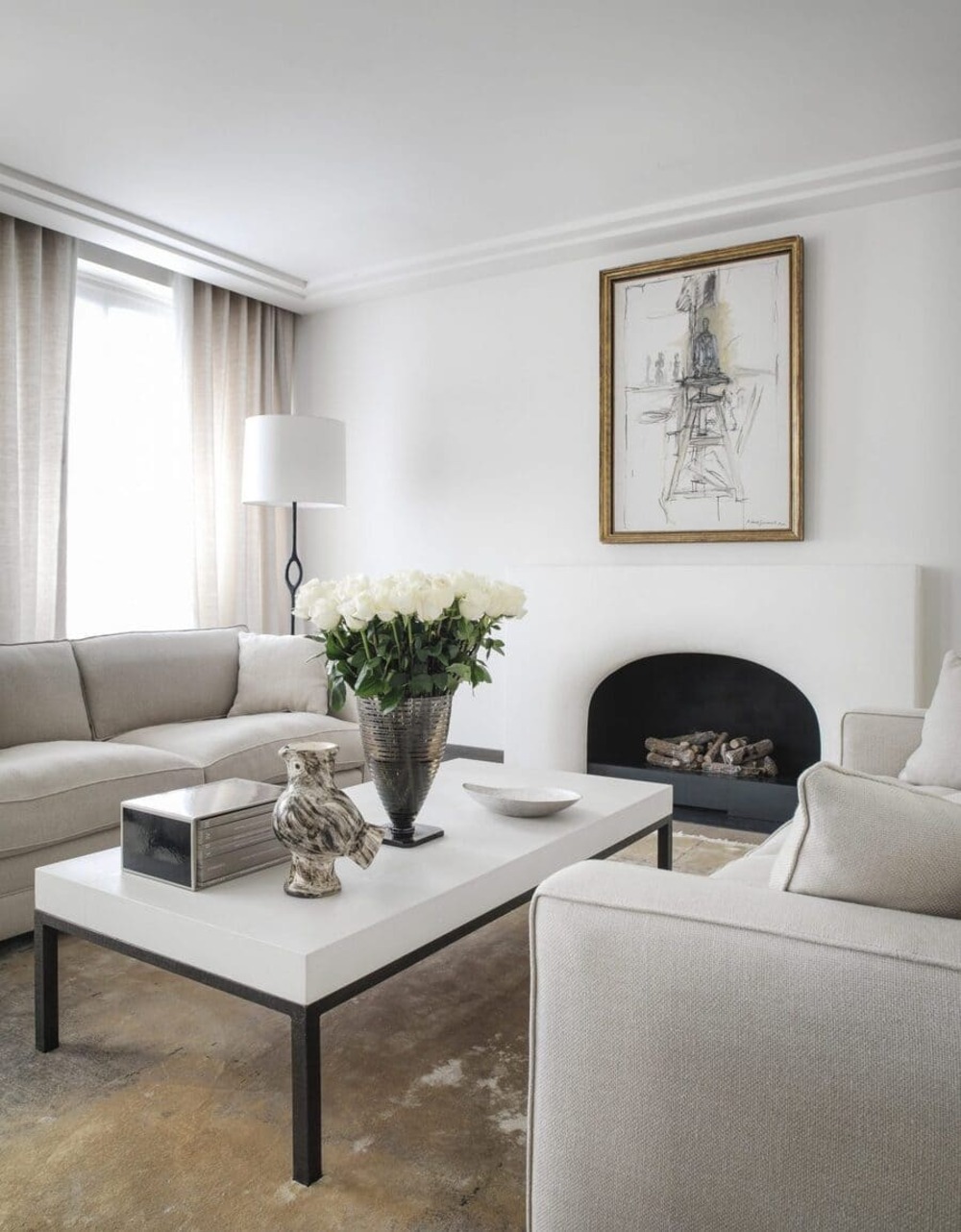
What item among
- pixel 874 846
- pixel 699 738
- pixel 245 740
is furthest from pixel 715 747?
pixel 874 846

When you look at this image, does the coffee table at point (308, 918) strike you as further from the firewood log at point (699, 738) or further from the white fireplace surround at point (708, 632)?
the firewood log at point (699, 738)

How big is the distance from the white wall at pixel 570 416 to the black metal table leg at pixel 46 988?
2.78 metres

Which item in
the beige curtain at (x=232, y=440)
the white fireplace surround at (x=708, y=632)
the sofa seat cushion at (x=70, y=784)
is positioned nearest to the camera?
the sofa seat cushion at (x=70, y=784)

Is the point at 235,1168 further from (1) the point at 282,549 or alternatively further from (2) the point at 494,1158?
(1) the point at 282,549

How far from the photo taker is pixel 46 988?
185 centimetres

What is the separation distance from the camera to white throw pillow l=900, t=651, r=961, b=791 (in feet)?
7.50

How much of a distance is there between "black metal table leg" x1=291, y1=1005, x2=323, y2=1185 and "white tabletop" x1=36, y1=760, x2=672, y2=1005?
0.04 metres

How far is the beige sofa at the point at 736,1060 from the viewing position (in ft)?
3.01

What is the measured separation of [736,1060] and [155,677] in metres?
2.93

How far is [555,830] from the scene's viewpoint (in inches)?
85.0

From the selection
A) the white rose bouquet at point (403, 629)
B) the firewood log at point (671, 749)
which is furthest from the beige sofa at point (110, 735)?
the firewood log at point (671, 749)

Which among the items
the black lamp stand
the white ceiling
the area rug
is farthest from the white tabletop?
the black lamp stand

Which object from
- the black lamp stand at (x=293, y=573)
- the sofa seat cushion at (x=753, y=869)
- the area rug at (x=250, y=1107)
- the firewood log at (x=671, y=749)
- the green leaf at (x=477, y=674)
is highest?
the black lamp stand at (x=293, y=573)

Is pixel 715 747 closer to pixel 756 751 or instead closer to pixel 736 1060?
pixel 756 751
